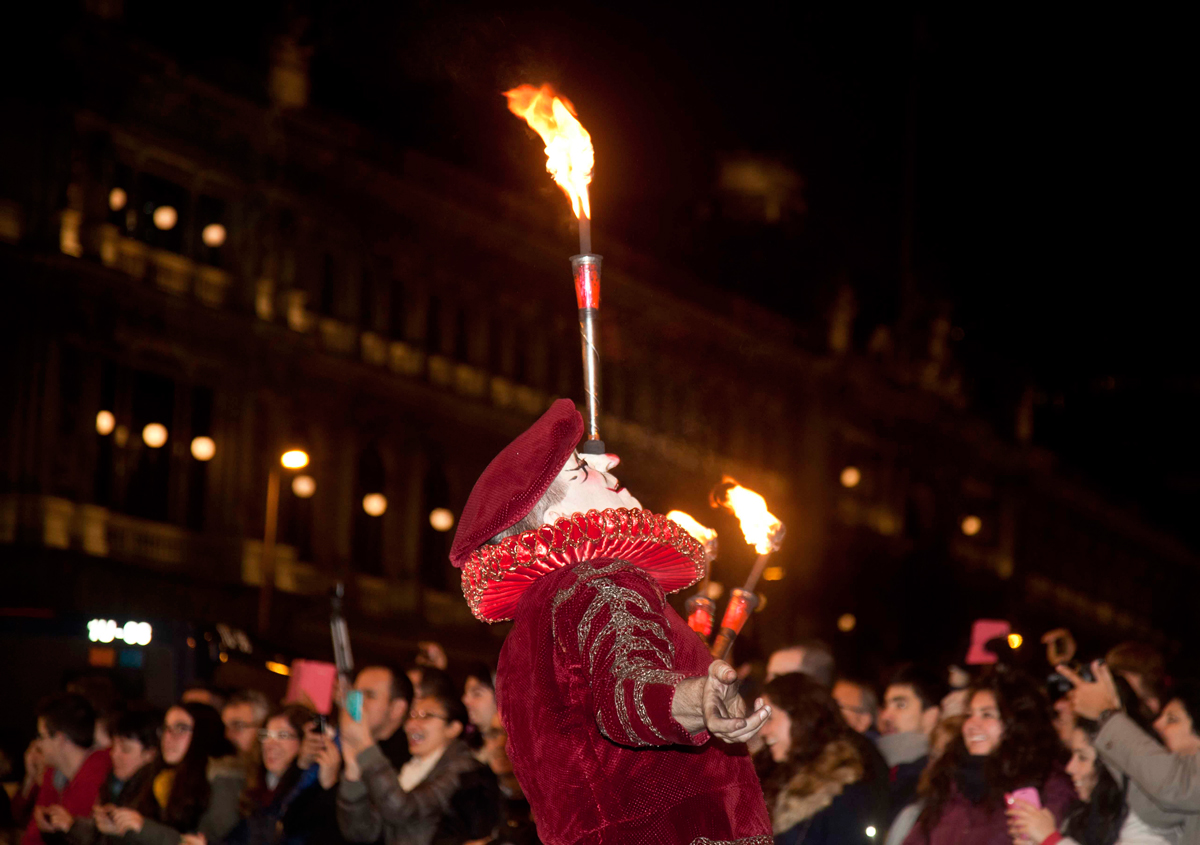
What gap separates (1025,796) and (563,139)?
3.30 meters

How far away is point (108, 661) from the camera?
1798 centimetres

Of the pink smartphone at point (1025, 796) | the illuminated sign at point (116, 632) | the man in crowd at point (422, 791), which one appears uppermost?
the illuminated sign at point (116, 632)

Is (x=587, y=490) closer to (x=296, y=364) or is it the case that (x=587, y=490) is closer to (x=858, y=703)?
(x=858, y=703)

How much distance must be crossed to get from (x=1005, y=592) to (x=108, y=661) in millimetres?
44637

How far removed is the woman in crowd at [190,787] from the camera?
28.2 feet

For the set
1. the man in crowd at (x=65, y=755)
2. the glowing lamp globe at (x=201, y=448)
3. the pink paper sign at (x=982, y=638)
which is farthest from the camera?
the glowing lamp globe at (x=201, y=448)

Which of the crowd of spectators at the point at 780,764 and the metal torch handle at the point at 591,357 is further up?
the metal torch handle at the point at 591,357

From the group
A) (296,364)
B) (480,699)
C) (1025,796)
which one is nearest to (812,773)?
(1025,796)

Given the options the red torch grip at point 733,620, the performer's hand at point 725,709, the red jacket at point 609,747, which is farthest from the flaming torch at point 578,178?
the performer's hand at point 725,709

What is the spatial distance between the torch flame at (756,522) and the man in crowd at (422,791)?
2.41 m

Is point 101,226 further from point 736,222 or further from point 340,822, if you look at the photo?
point 736,222

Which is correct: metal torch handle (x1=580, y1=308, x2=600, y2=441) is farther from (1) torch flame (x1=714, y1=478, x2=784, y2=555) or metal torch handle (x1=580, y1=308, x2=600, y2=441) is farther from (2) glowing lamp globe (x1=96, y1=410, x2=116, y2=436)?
(2) glowing lamp globe (x1=96, y1=410, x2=116, y2=436)

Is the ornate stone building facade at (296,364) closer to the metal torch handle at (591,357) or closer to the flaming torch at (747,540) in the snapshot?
the flaming torch at (747,540)

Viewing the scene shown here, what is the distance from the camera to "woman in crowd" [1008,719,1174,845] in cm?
643
